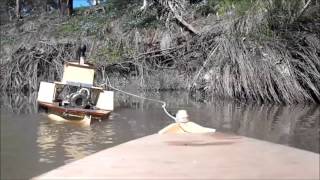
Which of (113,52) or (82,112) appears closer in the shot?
(82,112)

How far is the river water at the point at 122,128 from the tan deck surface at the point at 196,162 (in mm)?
1313

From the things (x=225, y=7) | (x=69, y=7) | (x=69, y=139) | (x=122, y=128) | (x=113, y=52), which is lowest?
(x=69, y=139)

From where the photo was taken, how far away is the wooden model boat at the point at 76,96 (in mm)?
18609

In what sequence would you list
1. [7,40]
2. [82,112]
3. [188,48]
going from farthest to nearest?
[7,40]
[188,48]
[82,112]

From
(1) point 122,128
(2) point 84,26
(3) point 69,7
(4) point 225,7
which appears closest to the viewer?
(1) point 122,128

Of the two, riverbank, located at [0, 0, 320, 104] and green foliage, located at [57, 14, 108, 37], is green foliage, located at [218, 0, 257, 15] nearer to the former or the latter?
riverbank, located at [0, 0, 320, 104]

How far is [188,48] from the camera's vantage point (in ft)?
94.8

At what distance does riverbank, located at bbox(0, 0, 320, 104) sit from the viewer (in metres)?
22.7

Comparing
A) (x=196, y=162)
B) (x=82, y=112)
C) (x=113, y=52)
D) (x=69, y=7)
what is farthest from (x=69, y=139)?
(x=69, y=7)

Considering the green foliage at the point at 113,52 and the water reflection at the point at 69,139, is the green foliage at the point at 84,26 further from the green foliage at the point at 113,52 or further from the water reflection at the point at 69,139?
the water reflection at the point at 69,139

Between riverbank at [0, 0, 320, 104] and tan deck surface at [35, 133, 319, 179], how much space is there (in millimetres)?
11238

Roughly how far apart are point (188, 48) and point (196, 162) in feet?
63.7

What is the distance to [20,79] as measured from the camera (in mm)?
29531

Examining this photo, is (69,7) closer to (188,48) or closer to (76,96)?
(188,48)
